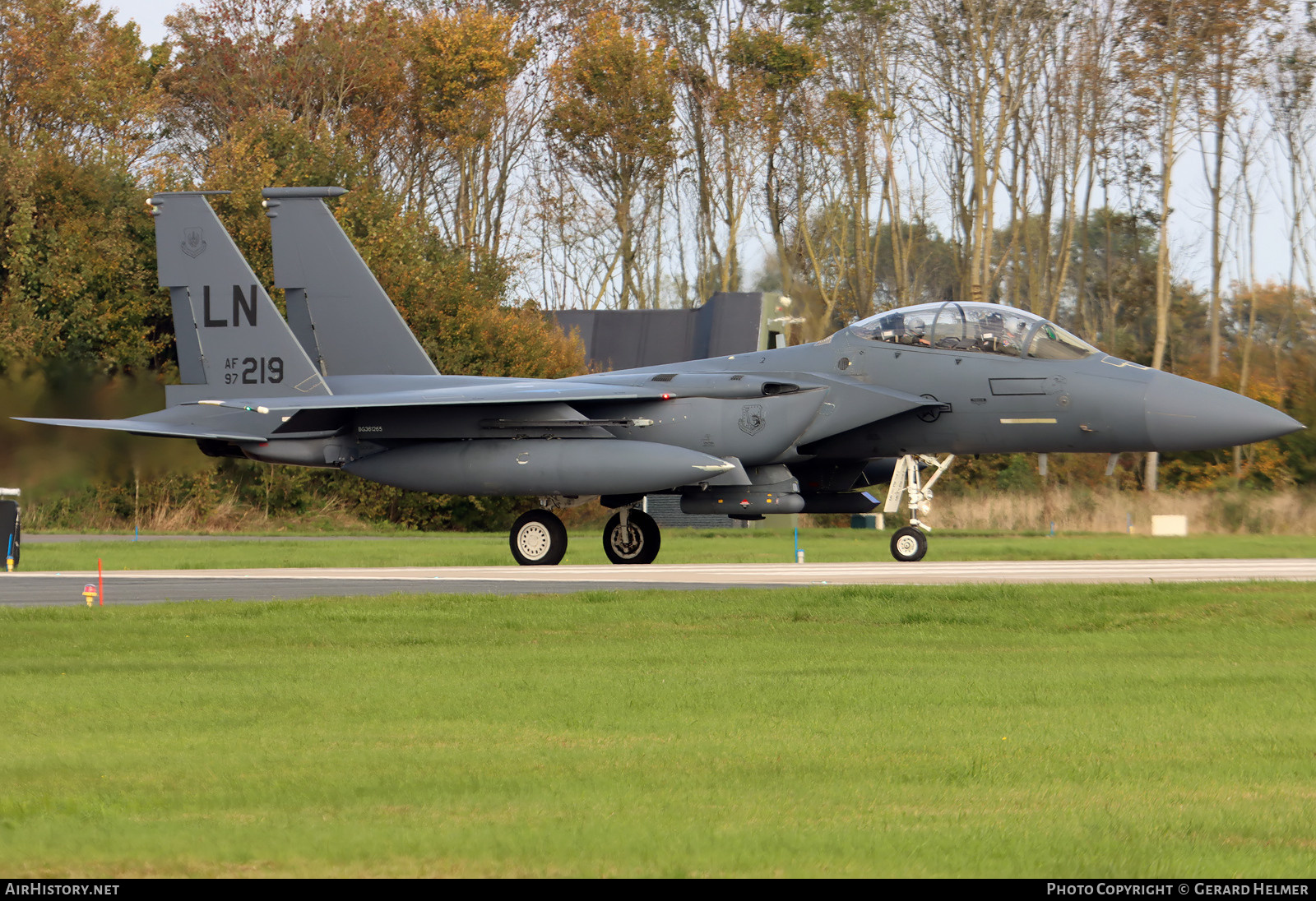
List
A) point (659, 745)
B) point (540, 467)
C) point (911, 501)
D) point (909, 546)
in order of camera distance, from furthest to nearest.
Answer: point (911, 501), point (909, 546), point (540, 467), point (659, 745)

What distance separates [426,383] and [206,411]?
3.04m

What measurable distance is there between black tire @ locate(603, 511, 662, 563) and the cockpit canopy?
4.22 metres

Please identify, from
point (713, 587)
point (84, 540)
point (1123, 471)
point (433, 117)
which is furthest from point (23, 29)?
point (713, 587)

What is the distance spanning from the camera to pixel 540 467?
19.3 meters

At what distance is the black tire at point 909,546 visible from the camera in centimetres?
1959

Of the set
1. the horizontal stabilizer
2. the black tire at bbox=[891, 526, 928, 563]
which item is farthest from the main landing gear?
the horizontal stabilizer

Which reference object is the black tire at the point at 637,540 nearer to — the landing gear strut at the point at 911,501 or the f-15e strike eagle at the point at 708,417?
the f-15e strike eagle at the point at 708,417

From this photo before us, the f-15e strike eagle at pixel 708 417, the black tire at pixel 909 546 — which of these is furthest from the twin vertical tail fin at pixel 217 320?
the black tire at pixel 909 546

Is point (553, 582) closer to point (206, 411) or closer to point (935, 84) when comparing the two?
point (206, 411)

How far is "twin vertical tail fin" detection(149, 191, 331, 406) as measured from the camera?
21484 millimetres

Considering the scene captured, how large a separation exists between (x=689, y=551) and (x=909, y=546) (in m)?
4.59

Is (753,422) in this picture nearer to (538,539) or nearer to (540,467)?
(540,467)

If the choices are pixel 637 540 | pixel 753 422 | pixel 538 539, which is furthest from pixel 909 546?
pixel 538 539

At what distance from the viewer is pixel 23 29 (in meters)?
46.1
